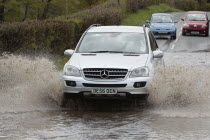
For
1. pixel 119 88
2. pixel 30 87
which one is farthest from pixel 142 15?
pixel 119 88

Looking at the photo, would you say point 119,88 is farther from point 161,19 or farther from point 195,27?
point 195,27

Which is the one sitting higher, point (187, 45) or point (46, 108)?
point (46, 108)

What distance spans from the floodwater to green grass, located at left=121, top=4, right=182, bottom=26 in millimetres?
33977

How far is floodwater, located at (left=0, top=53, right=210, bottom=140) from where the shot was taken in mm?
8852

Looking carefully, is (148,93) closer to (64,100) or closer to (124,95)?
(124,95)

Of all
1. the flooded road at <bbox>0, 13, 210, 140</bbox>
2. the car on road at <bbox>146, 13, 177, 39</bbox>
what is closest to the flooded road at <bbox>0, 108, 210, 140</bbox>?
the flooded road at <bbox>0, 13, 210, 140</bbox>

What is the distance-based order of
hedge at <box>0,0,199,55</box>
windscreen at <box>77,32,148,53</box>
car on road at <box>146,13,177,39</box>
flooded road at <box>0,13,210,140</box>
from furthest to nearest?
car on road at <box>146,13,177,39</box>
hedge at <box>0,0,199,55</box>
windscreen at <box>77,32,148,53</box>
flooded road at <box>0,13,210,140</box>

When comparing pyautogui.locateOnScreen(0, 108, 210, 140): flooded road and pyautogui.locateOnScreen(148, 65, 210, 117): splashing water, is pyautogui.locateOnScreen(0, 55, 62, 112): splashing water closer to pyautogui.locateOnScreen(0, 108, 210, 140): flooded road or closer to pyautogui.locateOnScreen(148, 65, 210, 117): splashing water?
pyautogui.locateOnScreen(0, 108, 210, 140): flooded road

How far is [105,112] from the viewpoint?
11117 millimetres

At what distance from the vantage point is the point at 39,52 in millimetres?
20828

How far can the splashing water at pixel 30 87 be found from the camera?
1174cm

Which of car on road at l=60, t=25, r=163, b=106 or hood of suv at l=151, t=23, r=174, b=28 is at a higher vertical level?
car on road at l=60, t=25, r=163, b=106

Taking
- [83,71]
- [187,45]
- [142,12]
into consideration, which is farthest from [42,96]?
[142,12]

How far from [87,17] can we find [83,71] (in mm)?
18404
